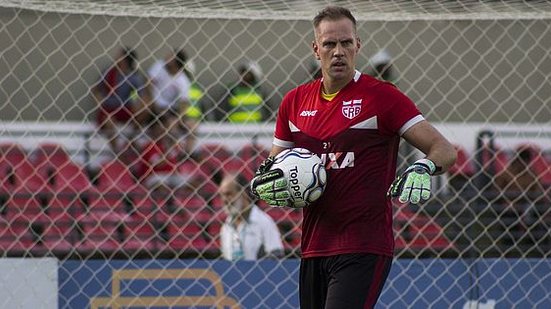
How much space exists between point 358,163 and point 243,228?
2840mm

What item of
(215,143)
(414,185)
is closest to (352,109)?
(414,185)

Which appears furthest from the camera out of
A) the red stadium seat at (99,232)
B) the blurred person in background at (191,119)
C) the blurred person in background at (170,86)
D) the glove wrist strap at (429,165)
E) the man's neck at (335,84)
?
the blurred person in background at (170,86)

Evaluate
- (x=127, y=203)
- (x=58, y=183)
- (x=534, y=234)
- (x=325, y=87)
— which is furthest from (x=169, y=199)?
(x=325, y=87)

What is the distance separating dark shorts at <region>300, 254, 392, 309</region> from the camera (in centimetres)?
427

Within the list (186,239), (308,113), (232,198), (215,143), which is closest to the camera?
(308,113)

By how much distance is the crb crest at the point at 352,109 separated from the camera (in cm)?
439

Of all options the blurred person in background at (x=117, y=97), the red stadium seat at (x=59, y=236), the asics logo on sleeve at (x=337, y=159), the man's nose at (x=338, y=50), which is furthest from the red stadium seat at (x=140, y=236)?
the man's nose at (x=338, y=50)

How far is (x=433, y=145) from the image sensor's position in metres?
4.25

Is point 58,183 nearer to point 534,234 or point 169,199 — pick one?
point 169,199

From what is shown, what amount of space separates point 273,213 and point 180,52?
1424 mm

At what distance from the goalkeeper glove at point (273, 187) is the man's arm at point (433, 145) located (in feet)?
1.75

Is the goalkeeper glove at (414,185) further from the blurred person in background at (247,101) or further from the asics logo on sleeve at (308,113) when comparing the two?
the blurred person in background at (247,101)

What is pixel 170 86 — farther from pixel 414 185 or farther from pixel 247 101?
pixel 414 185

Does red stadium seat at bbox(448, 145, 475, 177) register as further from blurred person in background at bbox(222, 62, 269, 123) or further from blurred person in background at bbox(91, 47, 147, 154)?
blurred person in background at bbox(91, 47, 147, 154)
